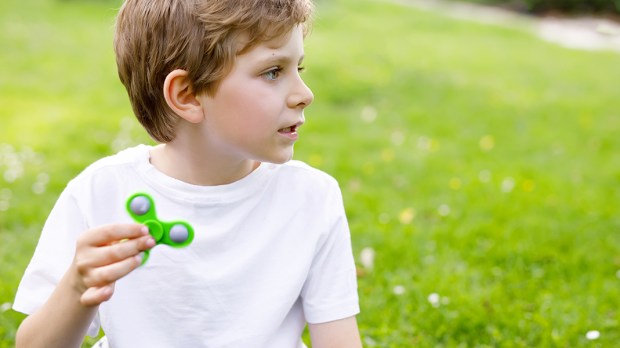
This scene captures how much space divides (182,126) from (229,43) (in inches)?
11.0

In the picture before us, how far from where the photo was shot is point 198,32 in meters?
1.73

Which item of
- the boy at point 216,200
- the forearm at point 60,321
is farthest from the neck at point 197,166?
the forearm at point 60,321

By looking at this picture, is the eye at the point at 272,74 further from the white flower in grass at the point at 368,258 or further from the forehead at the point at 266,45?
the white flower in grass at the point at 368,258

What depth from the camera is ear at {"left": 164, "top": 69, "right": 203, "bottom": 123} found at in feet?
5.87

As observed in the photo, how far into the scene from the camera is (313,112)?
5992 millimetres

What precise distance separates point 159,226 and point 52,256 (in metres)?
0.50

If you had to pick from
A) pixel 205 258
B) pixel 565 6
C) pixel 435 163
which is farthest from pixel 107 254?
pixel 565 6

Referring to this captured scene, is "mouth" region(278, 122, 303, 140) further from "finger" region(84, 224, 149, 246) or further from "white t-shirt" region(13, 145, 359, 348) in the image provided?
"finger" region(84, 224, 149, 246)

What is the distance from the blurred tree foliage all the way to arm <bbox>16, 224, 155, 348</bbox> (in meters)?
12.9

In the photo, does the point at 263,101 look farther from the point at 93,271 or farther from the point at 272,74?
the point at 93,271

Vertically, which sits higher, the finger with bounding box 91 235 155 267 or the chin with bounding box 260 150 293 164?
the chin with bounding box 260 150 293 164

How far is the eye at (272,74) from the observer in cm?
176

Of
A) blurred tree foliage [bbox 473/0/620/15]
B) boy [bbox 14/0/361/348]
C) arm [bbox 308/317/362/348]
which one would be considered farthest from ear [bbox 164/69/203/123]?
blurred tree foliage [bbox 473/0/620/15]

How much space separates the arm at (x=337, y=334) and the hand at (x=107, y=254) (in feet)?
2.16
